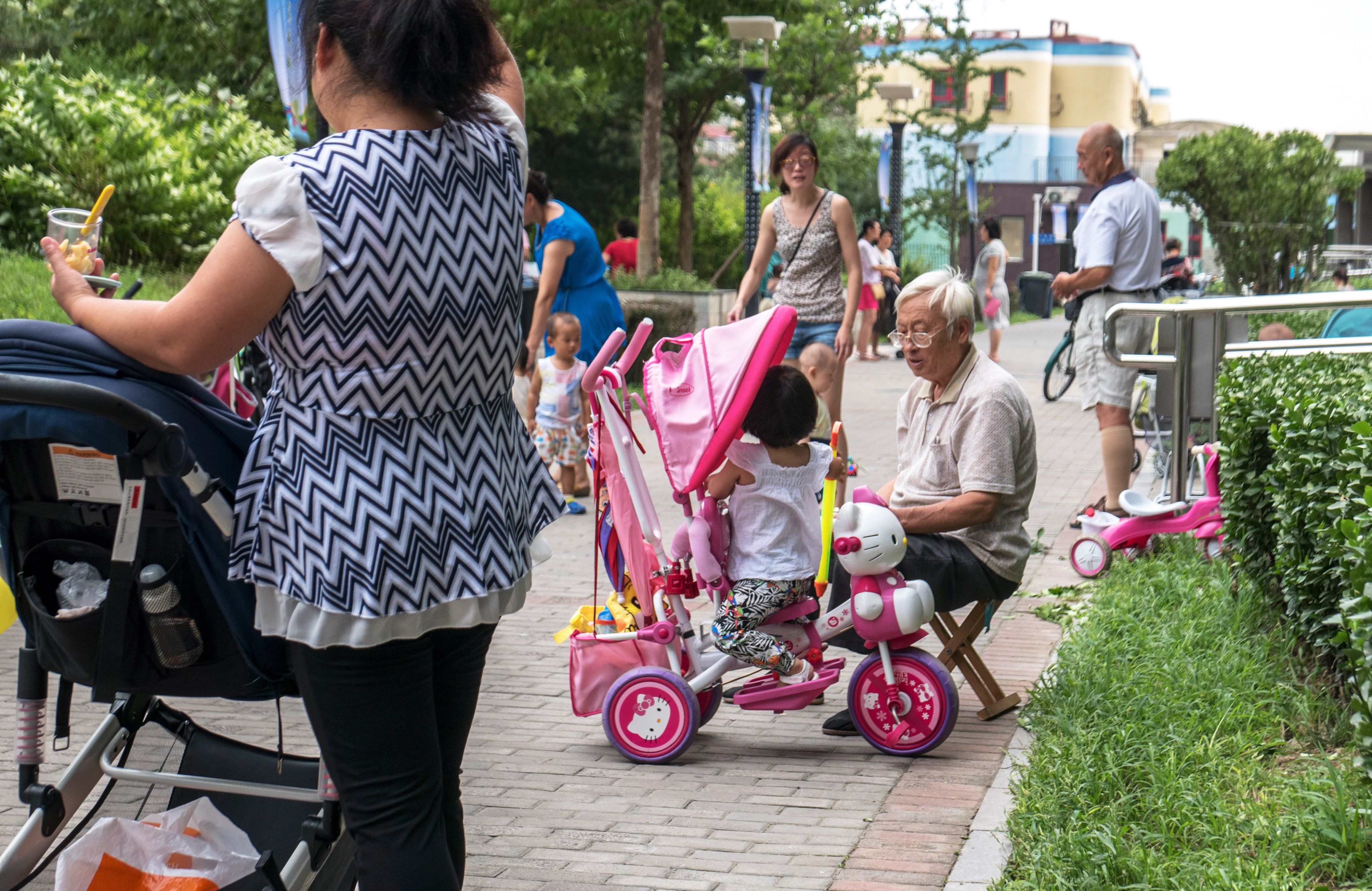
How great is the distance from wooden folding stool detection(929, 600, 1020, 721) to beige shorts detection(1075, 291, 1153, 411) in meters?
2.90

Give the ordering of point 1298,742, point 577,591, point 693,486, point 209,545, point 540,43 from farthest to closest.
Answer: point 540,43, point 577,591, point 693,486, point 1298,742, point 209,545

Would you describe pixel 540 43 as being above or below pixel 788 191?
above

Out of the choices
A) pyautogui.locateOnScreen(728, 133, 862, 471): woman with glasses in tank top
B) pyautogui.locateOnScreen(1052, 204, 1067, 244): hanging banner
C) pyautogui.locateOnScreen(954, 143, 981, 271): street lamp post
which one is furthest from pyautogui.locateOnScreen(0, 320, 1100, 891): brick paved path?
pyautogui.locateOnScreen(1052, 204, 1067, 244): hanging banner

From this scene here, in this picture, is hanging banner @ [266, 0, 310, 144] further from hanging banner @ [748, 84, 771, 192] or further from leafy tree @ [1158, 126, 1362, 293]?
leafy tree @ [1158, 126, 1362, 293]

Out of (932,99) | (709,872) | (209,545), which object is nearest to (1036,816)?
(709,872)

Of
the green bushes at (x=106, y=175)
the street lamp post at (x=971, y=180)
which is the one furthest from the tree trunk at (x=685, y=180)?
the green bushes at (x=106, y=175)

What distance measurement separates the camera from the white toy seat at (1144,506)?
6.63 meters

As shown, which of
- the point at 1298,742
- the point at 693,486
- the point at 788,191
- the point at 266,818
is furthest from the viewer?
the point at 788,191

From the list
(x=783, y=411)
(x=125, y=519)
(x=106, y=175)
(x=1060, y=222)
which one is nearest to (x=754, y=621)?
(x=783, y=411)

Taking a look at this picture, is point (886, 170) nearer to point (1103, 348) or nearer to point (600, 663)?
point (1103, 348)

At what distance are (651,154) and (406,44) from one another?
53.7 ft

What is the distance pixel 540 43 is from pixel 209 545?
16.6m

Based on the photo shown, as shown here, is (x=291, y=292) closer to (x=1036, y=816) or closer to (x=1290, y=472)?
(x=1036, y=816)

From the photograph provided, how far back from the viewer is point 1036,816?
11.6ft
